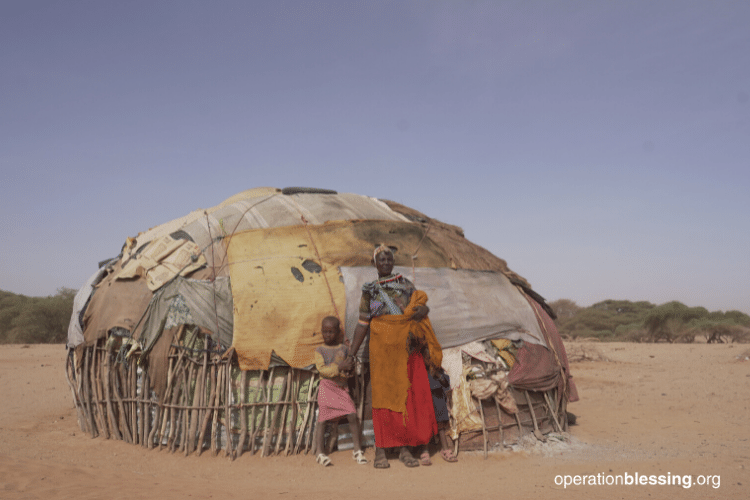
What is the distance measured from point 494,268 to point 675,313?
22.1 metres

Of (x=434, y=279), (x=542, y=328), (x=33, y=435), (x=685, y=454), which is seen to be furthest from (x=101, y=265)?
(x=685, y=454)

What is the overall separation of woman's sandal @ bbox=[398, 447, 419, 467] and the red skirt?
3.8 inches

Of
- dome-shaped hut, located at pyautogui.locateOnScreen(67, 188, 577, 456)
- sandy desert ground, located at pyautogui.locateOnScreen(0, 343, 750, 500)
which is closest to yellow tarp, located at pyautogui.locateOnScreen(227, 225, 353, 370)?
dome-shaped hut, located at pyautogui.locateOnScreen(67, 188, 577, 456)

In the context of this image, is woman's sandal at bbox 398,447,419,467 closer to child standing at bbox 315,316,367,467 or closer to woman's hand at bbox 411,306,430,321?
child standing at bbox 315,316,367,467

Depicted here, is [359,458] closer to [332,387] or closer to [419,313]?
Answer: [332,387]

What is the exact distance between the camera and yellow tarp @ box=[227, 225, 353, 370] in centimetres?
494

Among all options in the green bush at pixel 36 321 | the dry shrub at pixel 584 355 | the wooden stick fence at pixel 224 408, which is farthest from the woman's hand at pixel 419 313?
the green bush at pixel 36 321

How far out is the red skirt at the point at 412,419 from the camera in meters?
4.60

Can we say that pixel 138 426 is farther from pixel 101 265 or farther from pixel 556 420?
pixel 556 420

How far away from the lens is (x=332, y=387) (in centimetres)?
475

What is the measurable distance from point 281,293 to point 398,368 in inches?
56.7

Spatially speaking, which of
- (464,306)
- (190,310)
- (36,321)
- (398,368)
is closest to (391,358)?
(398,368)

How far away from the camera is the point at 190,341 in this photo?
5.14 meters

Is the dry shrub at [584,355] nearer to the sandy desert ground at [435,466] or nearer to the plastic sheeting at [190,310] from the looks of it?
the sandy desert ground at [435,466]
